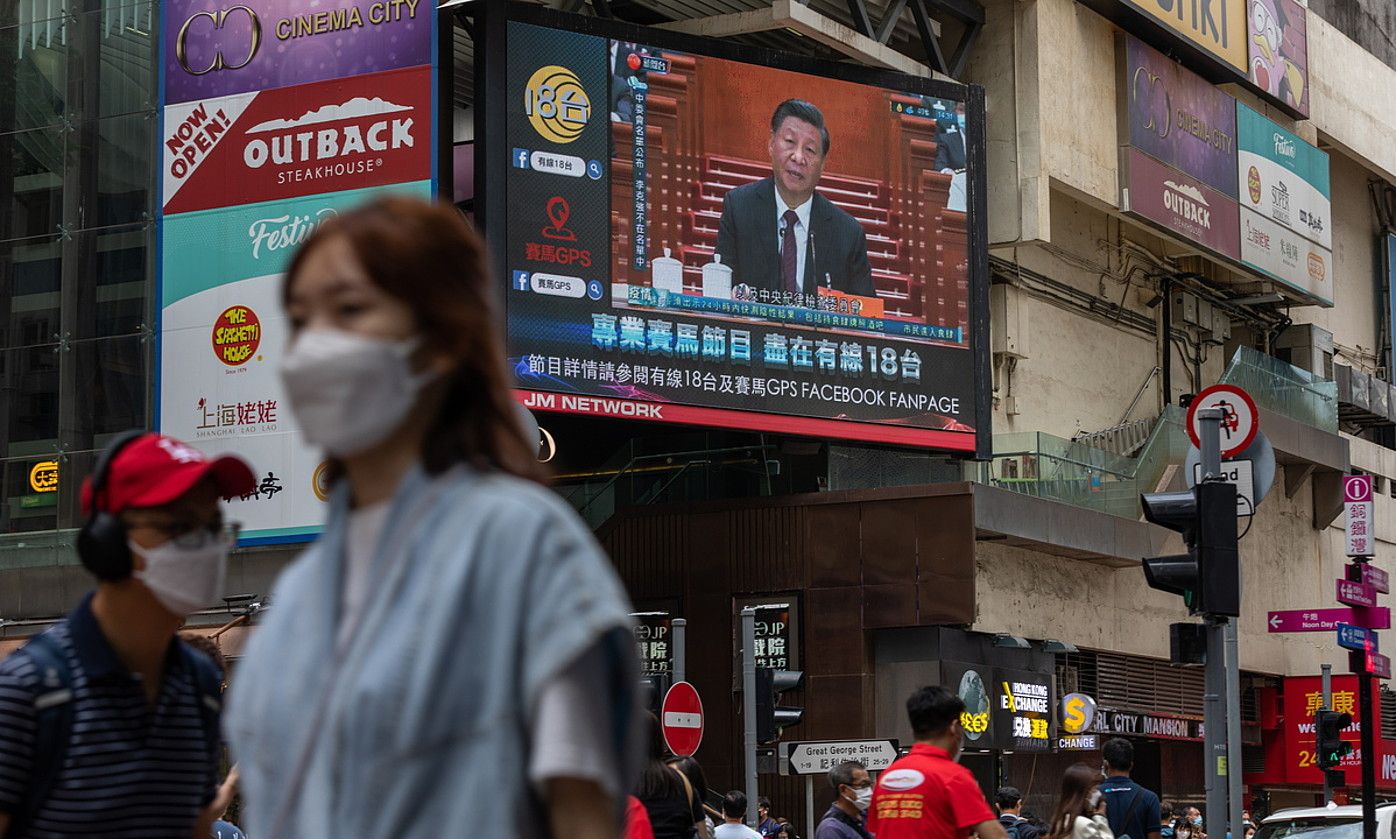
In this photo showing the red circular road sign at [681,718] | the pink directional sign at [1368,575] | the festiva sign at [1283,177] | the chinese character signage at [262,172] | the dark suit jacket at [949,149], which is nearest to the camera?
the pink directional sign at [1368,575]

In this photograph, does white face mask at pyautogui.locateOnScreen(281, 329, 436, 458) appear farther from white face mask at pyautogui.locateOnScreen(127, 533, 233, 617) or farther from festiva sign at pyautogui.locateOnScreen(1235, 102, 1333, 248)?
festiva sign at pyautogui.locateOnScreen(1235, 102, 1333, 248)

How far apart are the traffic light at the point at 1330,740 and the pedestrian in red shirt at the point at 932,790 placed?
14.6 m

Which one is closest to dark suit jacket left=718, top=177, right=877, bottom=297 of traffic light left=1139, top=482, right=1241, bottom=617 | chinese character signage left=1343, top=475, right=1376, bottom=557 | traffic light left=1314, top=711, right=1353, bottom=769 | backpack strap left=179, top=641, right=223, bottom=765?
chinese character signage left=1343, top=475, right=1376, bottom=557

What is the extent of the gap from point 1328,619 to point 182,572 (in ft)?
57.5

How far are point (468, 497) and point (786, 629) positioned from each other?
95.6 ft

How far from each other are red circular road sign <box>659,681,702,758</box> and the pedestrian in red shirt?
1101 cm

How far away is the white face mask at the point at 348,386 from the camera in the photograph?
2574mm

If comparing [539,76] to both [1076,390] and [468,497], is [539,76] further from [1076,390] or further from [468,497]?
[468,497]

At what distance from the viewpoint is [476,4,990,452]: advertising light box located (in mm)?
29219

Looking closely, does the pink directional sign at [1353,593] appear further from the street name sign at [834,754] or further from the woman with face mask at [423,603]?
the woman with face mask at [423,603]

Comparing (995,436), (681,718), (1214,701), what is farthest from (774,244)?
(1214,701)

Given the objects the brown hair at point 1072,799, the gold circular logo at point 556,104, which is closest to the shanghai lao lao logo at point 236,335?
the gold circular logo at point 556,104

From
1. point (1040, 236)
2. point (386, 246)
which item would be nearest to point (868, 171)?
point (1040, 236)

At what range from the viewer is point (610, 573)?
2.57 metres
